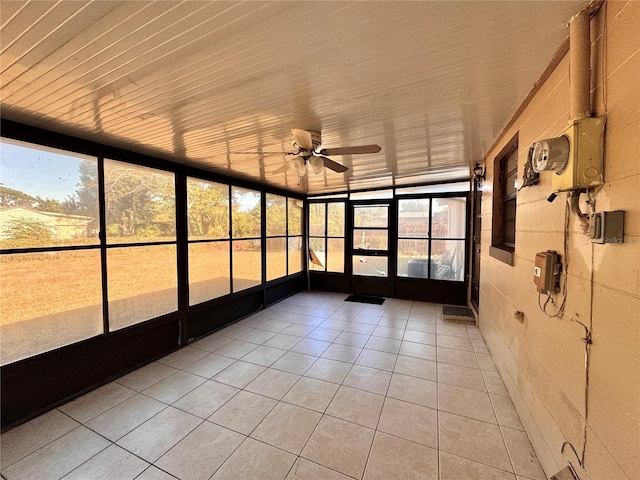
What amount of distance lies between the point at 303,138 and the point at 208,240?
257 cm

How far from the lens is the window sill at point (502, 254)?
2424 millimetres

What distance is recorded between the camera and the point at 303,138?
87.7 inches

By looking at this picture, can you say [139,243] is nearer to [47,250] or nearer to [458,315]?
[47,250]

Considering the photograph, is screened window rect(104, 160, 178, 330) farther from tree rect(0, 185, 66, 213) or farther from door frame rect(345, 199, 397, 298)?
door frame rect(345, 199, 397, 298)

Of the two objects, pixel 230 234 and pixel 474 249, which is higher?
pixel 230 234

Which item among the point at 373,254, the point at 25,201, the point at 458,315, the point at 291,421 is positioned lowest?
the point at 291,421

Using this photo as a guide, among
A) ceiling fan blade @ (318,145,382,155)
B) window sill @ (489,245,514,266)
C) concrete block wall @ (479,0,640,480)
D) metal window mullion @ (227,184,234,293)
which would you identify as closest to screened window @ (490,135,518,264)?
window sill @ (489,245,514,266)

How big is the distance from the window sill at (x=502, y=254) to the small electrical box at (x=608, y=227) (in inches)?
54.9

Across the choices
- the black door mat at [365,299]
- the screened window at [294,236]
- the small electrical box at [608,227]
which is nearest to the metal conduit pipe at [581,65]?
the small electrical box at [608,227]

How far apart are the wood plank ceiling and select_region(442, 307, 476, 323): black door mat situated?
10.2 feet

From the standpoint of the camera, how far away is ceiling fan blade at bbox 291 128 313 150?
2150 mm

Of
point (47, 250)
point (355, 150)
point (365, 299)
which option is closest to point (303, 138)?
point (355, 150)

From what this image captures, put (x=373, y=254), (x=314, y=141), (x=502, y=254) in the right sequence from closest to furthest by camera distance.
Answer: (x=314, y=141) < (x=502, y=254) < (x=373, y=254)

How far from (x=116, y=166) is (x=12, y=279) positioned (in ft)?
4.58
